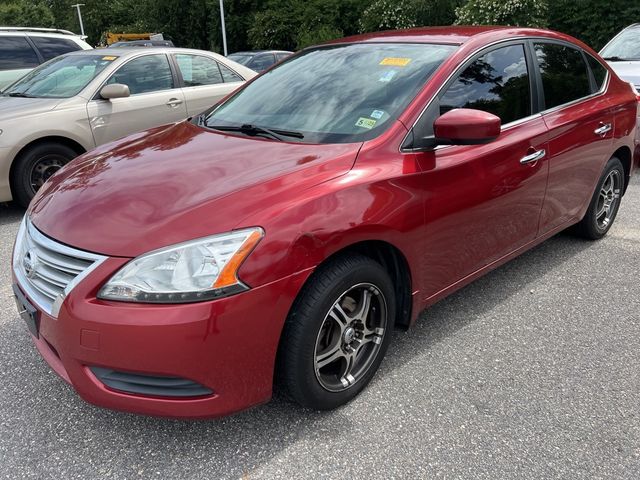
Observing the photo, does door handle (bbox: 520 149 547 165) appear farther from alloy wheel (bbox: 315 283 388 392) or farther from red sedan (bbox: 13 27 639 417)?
alloy wheel (bbox: 315 283 388 392)

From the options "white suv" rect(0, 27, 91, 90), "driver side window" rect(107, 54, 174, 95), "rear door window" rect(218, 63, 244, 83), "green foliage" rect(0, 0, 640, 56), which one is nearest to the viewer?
"driver side window" rect(107, 54, 174, 95)

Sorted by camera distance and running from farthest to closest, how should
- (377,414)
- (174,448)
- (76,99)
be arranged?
(76,99)
(377,414)
(174,448)

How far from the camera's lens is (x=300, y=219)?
6.84ft

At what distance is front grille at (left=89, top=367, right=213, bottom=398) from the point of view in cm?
198

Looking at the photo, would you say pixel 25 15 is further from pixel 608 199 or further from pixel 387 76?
pixel 387 76

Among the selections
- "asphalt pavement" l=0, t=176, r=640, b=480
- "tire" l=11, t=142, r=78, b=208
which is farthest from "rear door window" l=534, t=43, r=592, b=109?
"tire" l=11, t=142, r=78, b=208

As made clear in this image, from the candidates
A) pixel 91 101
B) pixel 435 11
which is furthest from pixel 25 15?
pixel 91 101

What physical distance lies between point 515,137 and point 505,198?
0.35 metres

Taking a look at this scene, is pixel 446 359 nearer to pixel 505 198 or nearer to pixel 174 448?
pixel 505 198

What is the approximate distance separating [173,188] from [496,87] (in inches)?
75.2

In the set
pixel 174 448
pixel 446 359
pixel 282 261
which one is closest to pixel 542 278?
pixel 446 359

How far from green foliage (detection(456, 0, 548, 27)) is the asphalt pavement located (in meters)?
14.3

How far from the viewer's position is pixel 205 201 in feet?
6.98

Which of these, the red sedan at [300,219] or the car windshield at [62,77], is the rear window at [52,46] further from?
the red sedan at [300,219]
